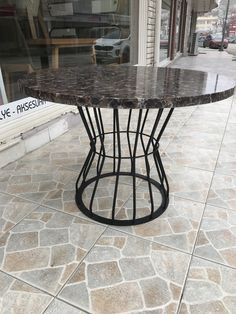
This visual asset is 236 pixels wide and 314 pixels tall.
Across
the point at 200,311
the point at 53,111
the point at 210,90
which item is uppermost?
the point at 210,90

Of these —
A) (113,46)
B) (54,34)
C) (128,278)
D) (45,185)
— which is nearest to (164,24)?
(113,46)

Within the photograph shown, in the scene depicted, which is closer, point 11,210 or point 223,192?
point 11,210

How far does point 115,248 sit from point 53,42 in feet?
8.53

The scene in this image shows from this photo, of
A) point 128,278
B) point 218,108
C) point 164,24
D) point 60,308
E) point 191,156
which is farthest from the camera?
point 164,24

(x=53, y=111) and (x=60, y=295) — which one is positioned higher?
(x=53, y=111)

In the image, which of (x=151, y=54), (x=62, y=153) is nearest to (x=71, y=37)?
(x=62, y=153)

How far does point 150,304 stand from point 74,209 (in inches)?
31.9

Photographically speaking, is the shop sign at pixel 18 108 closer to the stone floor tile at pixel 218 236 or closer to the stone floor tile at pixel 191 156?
the stone floor tile at pixel 191 156

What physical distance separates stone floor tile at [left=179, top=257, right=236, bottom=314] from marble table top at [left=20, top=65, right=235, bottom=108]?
83 cm

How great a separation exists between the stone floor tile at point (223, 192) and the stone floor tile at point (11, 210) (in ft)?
4.08

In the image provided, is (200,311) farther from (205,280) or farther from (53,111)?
(53,111)

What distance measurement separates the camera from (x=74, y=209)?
181 cm

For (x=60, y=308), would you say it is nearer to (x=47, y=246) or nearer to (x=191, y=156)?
(x=47, y=246)

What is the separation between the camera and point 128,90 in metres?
1.20
